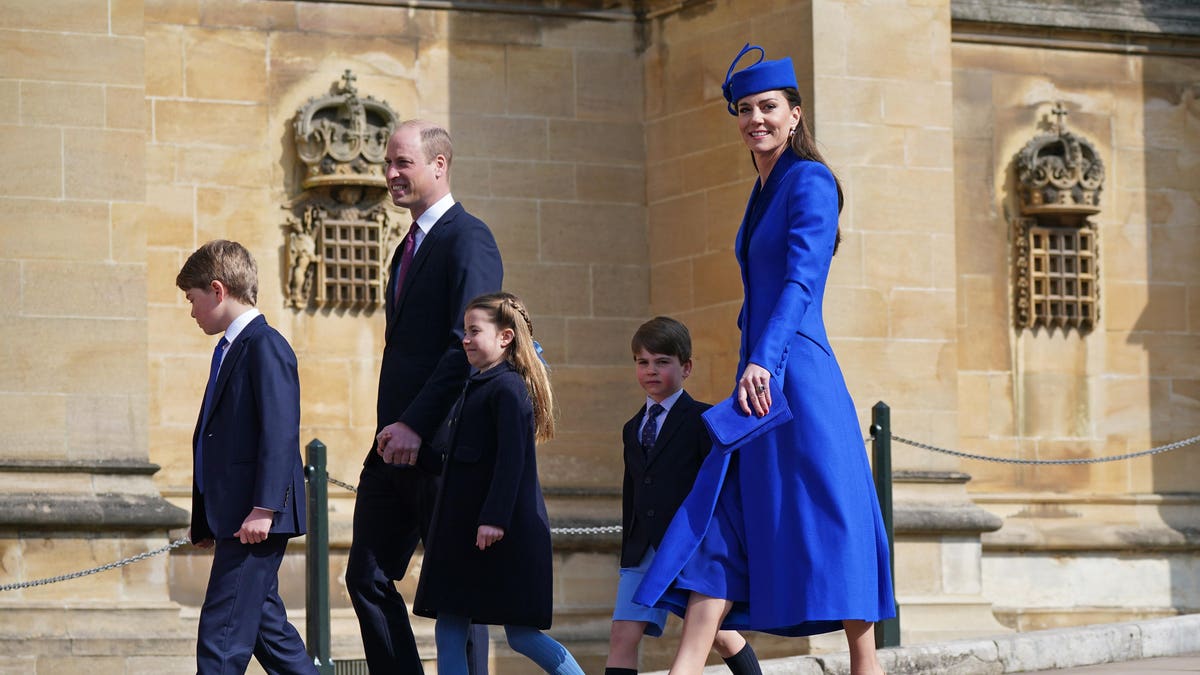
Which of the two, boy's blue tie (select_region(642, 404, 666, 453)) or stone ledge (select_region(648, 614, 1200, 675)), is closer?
boy's blue tie (select_region(642, 404, 666, 453))

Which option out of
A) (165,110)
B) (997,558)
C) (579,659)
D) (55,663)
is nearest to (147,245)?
(165,110)

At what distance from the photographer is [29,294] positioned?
10.3 metres

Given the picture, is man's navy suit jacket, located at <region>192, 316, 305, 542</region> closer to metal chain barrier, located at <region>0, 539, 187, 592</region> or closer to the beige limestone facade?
metal chain barrier, located at <region>0, 539, 187, 592</region>

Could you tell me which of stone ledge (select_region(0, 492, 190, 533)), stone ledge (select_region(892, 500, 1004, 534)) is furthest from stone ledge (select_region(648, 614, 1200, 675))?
stone ledge (select_region(0, 492, 190, 533))

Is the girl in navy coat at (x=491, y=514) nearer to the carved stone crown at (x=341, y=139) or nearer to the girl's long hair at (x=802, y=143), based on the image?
the girl's long hair at (x=802, y=143)

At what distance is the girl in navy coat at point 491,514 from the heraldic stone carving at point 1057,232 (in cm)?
668

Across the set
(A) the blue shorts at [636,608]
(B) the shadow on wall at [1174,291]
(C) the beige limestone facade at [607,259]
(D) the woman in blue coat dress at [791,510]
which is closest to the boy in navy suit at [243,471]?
(A) the blue shorts at [636,608]

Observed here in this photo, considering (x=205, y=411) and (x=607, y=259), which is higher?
(x=607, y=259)

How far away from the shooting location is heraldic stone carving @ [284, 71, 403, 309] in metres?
11.6

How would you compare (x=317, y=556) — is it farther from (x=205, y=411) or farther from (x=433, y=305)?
(x=433, y=305)

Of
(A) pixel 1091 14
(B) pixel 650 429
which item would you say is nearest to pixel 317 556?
(B) pixel 650 429

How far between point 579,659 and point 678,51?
3.41 m

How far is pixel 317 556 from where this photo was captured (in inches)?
363

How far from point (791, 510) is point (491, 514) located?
1040mm
